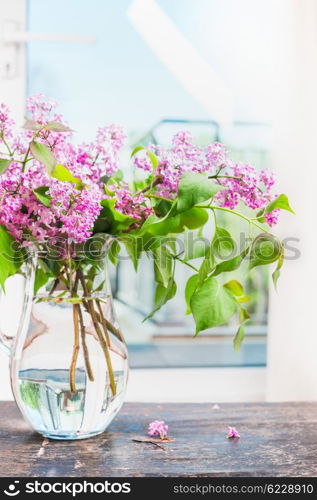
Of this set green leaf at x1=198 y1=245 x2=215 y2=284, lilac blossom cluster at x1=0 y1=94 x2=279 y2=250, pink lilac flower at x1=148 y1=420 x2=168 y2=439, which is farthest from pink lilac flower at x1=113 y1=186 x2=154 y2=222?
pink lilac flower at x1=148 y1=420 x2=168 y2=439

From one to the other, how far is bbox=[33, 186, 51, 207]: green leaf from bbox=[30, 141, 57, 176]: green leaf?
2.5 inches

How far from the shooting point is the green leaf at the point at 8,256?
2.75 ft

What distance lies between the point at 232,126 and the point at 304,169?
256 millimetres

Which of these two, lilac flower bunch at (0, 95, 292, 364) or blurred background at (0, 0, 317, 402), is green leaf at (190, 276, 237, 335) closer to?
lilac flower bunch at (0, 95, 292, 364)

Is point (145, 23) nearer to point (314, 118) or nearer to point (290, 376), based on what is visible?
point (314, 118)

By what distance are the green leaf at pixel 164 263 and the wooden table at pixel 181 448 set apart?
24 cm

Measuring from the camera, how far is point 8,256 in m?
0.86

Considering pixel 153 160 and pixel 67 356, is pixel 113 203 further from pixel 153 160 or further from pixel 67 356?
pixel 67 356

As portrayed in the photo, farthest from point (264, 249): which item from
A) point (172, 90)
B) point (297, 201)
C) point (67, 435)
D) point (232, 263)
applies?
point (172, 90)

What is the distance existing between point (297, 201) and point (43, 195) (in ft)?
2.64

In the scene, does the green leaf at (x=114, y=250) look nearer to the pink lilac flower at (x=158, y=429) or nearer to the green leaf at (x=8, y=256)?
the green leaf at (x=8, y=256)

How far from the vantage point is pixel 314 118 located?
1476mm

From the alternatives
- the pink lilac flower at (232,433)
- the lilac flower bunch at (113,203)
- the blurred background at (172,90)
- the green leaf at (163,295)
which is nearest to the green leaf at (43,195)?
the lilac flower bunch at (113,203)

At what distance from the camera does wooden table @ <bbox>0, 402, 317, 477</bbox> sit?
0.81m
